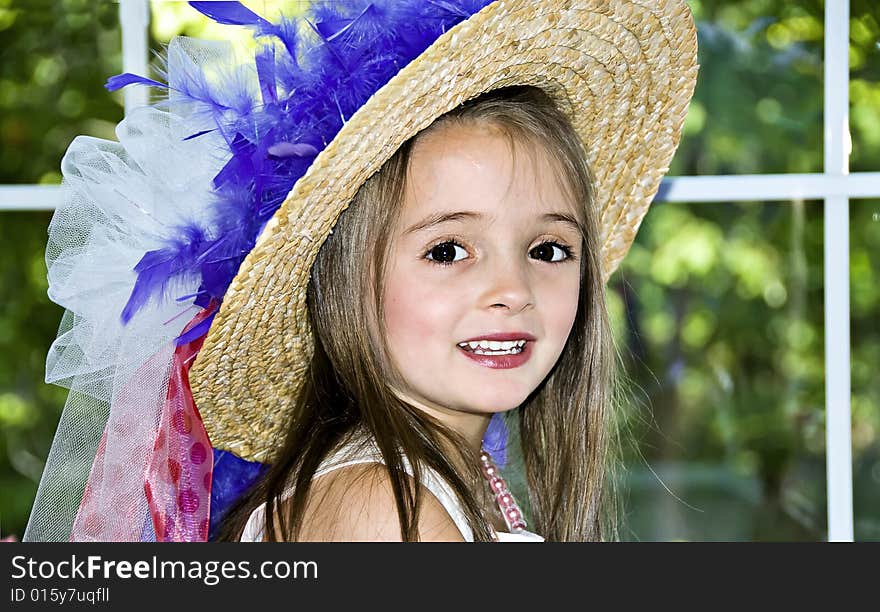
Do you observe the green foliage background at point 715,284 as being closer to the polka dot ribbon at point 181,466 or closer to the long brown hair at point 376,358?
the long brown hair at point 376,358

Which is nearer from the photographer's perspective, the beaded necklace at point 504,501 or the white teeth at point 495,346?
the white teeth at point 495,346

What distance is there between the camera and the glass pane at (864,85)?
168cm

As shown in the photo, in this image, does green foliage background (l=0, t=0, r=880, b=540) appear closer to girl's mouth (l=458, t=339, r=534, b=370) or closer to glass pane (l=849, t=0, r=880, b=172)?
glass pane (l=849, t=0, r=880, b=172)

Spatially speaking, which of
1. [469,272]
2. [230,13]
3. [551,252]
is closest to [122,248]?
[230,13]

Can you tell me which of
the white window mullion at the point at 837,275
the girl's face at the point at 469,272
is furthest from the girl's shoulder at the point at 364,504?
the white window mullion at the point at 837,275

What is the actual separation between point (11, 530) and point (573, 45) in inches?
63.6

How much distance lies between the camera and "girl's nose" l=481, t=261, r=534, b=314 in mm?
1131

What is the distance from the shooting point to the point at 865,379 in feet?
6.57

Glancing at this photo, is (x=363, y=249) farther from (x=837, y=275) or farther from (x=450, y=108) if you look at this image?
(x=837, y=275)

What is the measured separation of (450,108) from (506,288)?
0.21m

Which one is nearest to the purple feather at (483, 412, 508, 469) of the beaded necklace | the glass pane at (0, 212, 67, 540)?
the beaded necklace

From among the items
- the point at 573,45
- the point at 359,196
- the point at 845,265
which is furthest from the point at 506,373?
the point at 845,265

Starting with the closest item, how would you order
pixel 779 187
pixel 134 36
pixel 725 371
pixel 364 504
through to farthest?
pixel 364 504 < pixel 134 36 < pixel 779 187 < pixel 725 371

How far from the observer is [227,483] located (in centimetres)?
141
